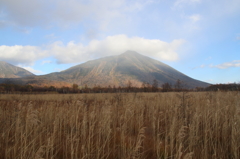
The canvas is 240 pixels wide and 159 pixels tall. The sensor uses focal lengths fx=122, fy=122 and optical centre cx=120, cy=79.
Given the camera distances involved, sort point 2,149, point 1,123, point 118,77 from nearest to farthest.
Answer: point 2,149 < point 1,123 < point 118,77

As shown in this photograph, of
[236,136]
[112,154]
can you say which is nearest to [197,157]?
[236,136]

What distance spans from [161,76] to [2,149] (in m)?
203

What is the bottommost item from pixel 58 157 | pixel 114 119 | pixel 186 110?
pixel 58 157

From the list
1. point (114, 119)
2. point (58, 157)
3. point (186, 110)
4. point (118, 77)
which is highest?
point (118, 77)

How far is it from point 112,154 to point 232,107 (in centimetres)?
506

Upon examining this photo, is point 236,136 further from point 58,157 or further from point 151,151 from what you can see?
point 58,157

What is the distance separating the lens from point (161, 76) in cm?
19388

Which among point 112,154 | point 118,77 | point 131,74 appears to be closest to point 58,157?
point 112,154

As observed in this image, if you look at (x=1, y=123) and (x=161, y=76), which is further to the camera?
(x=161, y=76)

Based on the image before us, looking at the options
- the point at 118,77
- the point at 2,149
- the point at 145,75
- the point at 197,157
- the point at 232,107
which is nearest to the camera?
the point at 197,157

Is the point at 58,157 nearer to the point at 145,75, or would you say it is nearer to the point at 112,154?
the point at 112,154

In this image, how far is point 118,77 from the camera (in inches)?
7283

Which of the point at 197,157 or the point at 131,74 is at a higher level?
the point at 131,74

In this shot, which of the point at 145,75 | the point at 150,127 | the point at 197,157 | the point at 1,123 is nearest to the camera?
the point at 197,157
